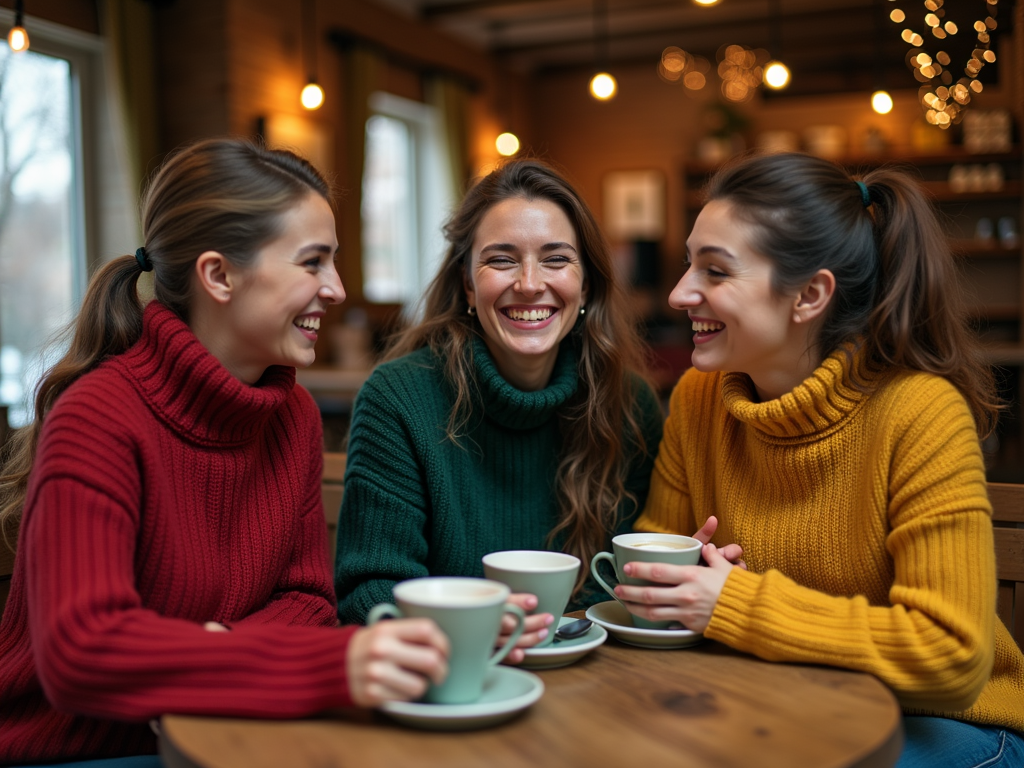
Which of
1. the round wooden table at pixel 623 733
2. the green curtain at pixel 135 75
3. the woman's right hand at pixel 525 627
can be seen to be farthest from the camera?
the green curtain at pixel 135 75

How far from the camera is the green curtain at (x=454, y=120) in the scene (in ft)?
25.0

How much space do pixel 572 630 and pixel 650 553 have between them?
0.15 metres

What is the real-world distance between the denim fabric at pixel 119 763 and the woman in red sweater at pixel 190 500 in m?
0.02

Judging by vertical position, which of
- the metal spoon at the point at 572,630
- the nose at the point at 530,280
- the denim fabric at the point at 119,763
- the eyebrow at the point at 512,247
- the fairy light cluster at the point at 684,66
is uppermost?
the fairy light cluster at the point at 684,66

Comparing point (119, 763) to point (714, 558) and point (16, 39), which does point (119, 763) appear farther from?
point (16, 39)

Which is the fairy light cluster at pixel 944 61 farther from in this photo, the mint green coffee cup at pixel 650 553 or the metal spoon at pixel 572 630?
the metal spoon at pixel 572 630

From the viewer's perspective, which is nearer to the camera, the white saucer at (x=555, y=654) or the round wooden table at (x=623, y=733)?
the round wooden table at (x=623, y=733)

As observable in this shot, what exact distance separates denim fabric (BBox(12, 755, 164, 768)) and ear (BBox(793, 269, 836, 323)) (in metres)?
1.13

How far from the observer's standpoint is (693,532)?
5.73 feet

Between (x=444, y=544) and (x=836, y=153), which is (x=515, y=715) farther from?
(x=836, y=153)

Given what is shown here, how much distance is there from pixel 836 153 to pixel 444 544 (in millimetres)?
7072

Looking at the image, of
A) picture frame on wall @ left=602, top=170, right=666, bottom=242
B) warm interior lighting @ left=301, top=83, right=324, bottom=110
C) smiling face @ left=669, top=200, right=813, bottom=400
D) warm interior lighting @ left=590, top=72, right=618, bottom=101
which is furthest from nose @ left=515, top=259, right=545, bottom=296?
picture frame on wall @ left=602, top=170, right=666, bottom=242

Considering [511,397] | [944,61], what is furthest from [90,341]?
[944,61]

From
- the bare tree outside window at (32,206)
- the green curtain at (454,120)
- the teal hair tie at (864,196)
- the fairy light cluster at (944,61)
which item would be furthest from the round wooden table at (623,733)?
the green curtain at (454,120)
